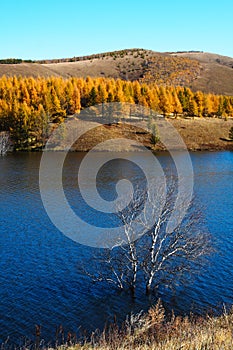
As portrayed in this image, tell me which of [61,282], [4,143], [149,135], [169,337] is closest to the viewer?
[169,337]

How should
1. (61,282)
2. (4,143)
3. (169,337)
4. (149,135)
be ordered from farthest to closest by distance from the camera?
(149,135) → (4,143) → (61,282) → (169,337)

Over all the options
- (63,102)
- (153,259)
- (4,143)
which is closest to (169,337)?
(153,259)

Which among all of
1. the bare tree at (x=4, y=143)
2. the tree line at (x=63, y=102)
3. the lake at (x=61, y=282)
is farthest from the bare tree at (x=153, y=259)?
the tree line at (x=63, y=102)

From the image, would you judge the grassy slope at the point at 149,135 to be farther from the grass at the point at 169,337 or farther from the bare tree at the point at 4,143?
the grass at the point at 169,337

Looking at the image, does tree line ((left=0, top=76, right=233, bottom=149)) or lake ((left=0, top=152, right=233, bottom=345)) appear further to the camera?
tree line ((left=0, top=76, right=233, bottom=149))

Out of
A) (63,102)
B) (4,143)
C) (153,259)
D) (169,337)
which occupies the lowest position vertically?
(4,143)

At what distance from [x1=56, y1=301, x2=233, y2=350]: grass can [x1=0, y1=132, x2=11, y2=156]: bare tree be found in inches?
2985

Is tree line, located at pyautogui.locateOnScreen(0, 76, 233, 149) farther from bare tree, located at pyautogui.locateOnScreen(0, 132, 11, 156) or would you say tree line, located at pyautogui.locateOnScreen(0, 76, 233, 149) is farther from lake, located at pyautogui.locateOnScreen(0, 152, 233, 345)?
lake, located at pyautogui.locateOnScreen(0, 152, 233, 345)

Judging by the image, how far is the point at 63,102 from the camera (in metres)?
113

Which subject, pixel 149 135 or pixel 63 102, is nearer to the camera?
pixel 149 135

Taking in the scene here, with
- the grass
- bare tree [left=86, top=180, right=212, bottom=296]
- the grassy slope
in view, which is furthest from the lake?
the grassy slope

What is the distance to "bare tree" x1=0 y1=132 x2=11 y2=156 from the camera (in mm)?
90750

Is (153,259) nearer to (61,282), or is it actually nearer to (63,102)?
(61,282)

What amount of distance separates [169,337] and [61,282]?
11.0 m
